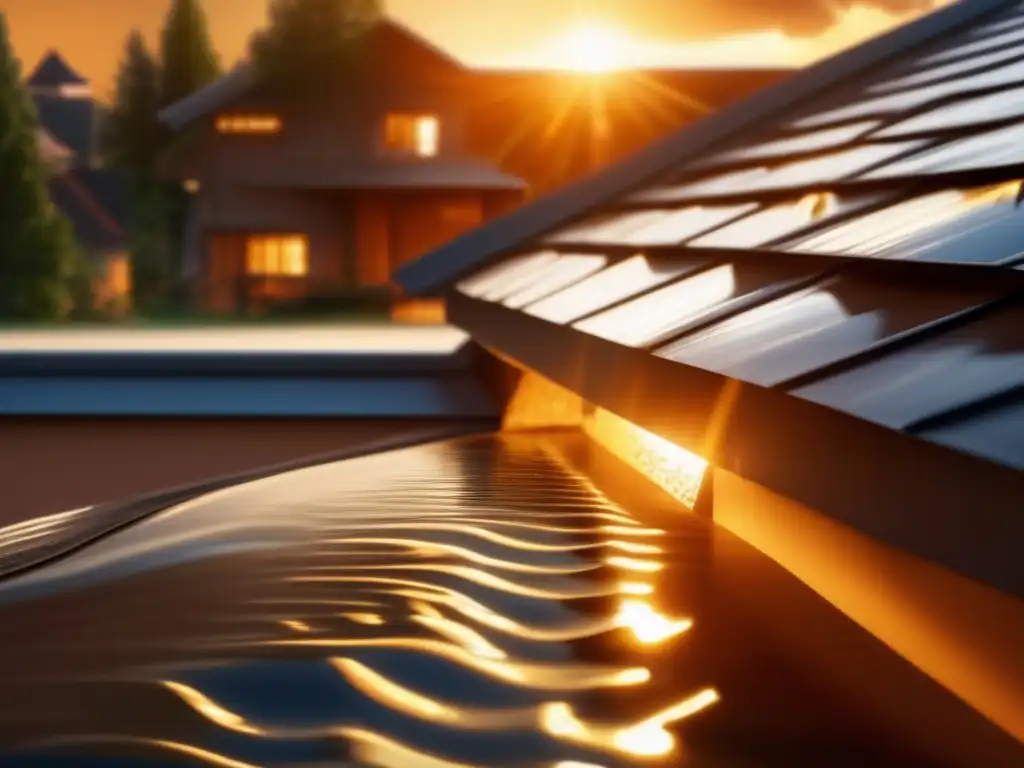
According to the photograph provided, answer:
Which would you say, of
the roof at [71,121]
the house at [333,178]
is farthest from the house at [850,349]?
the roof at [71,121]

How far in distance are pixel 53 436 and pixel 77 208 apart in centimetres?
2437

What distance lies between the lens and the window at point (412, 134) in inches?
786

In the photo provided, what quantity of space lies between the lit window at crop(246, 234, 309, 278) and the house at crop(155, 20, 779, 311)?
23 millimetres

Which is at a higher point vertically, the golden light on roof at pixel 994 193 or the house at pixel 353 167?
the house at pixel 353 167

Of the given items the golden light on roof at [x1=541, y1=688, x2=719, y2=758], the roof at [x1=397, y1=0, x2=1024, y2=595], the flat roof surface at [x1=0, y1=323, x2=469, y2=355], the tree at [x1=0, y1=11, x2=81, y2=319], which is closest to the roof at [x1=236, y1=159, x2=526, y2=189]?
the tree at [x1=0, y1=11, x2=81, y2=319]

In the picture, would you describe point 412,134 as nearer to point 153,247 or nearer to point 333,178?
point 333,178

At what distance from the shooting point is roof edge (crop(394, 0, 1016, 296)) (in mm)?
4465

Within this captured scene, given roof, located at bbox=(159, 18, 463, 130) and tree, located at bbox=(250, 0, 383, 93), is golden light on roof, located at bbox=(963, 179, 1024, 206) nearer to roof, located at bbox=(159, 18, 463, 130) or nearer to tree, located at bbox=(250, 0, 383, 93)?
roof, located at bbox=(159, 18, 463, 130)

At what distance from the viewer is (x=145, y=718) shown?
52.7 inches

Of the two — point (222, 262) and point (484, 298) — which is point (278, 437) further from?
point (222, 262)

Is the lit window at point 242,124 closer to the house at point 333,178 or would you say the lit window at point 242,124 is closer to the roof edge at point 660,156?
the house at point 333,178

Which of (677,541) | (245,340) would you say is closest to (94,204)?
(245,340)

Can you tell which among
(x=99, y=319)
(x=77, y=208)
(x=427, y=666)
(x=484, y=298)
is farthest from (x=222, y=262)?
(x=427, y=666)

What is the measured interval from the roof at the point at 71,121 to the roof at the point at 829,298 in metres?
39.5
